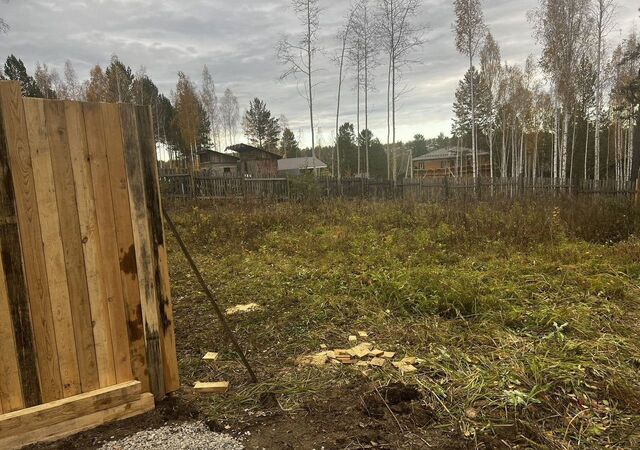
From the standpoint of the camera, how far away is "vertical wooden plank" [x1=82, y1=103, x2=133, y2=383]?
2.34 metres

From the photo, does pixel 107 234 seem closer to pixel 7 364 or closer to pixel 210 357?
pixel 7 364

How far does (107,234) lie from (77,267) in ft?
0.80

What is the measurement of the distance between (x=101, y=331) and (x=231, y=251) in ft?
19.8

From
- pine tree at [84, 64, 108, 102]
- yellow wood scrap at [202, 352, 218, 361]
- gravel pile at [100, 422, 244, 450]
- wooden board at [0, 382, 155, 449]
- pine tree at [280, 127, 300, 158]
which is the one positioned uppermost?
pine tree at [84, 64, 108, 102]

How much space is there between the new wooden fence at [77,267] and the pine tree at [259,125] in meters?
55.4

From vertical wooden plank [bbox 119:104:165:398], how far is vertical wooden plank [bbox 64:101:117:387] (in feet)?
0.70

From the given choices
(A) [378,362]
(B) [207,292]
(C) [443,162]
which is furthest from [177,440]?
(C) [443,162]

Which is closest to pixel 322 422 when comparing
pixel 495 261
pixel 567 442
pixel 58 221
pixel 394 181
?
pixel 567 442

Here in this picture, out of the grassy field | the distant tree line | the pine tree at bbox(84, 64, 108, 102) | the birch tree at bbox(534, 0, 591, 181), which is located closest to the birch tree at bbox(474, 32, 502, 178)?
the distant tree line

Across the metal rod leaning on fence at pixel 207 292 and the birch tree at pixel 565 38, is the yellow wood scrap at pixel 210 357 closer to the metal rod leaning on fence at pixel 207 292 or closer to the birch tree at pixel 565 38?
the metal rod leaning on fence at pixel 207 292

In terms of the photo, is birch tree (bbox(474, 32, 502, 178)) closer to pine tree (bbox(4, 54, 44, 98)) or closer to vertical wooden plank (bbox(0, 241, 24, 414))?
vertical wooden plank (bbox(0, 241, 24, 414))

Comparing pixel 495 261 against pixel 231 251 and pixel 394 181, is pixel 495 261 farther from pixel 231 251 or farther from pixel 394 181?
pixel 394 181

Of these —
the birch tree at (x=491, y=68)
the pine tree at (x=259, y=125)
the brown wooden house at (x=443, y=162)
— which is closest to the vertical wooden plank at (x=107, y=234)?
the birch tree at (x=491, y=68)

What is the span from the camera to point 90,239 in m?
2.34
